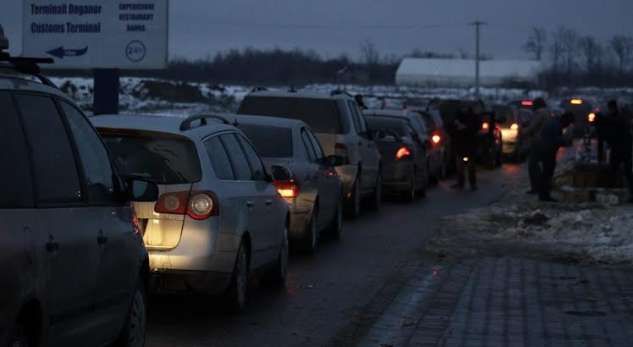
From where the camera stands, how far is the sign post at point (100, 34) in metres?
22.0

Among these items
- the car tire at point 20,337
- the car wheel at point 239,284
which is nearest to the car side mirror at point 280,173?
the car wheel at point 239,284

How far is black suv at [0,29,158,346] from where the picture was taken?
19.9 ft

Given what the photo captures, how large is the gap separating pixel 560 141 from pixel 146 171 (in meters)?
14.6

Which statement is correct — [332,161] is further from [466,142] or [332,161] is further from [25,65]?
[466,142]

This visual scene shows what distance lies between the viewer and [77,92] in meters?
41.3

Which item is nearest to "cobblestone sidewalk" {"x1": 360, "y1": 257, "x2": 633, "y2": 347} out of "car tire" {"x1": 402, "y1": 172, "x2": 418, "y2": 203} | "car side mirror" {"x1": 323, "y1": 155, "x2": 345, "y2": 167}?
"car side mirror" {"x1": 323, "y1": 155, "x2": 345, "y2": 167}

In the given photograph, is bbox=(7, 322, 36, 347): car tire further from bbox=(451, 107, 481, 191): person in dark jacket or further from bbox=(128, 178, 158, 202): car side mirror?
bbox=(451, 107, 481, 191): person in dark jacket

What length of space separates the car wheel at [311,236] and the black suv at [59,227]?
6.94 meters

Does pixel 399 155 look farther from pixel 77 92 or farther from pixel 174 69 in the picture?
pixel 174 69

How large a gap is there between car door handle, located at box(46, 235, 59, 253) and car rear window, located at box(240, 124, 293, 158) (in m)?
8.89

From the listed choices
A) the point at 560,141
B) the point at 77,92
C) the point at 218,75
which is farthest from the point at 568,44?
the point at 560,141

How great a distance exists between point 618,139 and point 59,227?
18.2 meters

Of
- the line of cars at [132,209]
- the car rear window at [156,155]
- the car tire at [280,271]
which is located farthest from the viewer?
the car tire at [280,271]

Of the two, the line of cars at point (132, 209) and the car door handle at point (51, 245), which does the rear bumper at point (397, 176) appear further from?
the car door handle at point (51, 245)
